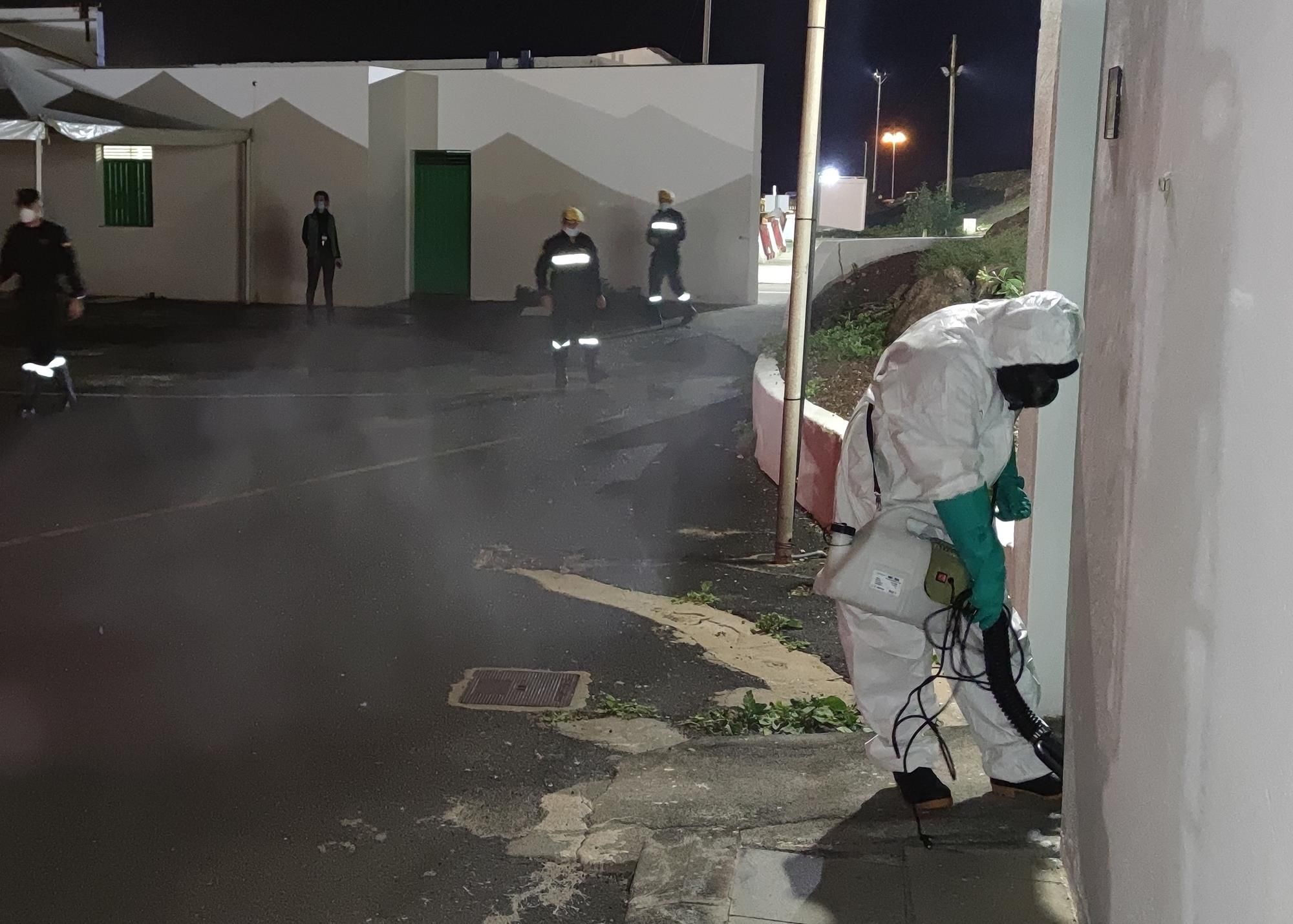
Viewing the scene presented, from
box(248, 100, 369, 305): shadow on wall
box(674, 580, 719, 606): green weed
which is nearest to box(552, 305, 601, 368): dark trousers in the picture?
box(674, 580, 719, 606): green weed

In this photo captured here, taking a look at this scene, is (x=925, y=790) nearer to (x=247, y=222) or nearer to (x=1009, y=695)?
(x=1009, y=695)

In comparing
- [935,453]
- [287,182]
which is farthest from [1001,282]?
[287,182]

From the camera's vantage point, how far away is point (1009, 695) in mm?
4148

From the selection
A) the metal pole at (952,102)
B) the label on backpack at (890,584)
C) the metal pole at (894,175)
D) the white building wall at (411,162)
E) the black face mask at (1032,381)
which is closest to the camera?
the black face mask at (1032,381)

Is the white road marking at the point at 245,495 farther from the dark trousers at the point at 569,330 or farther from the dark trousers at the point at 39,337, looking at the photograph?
the dark trousers at the point at 39,337

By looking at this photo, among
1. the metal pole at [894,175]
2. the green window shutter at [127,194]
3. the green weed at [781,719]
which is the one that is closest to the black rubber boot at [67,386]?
the green weed at [781,719]

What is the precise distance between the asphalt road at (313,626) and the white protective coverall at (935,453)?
1.03 meters

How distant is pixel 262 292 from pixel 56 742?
1818cm

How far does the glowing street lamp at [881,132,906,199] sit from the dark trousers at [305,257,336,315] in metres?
44.7

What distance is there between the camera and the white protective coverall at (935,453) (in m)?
3.83

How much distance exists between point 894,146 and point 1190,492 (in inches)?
2506

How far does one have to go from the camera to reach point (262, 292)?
2236 centimetres

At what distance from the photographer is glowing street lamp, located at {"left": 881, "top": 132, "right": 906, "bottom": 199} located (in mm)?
60188

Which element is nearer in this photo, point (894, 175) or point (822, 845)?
point (822, 845)
